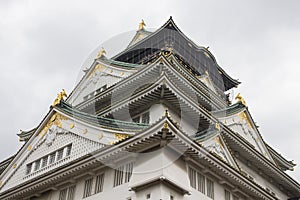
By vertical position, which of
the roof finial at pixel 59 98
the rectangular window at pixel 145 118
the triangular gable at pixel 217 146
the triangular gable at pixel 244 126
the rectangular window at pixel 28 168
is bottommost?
the rectangular window at pixel 28 168

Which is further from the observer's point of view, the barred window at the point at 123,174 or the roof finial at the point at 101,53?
the roof finial at the point at 101,53

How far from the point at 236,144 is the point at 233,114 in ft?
11.4

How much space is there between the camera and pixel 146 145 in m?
17.4

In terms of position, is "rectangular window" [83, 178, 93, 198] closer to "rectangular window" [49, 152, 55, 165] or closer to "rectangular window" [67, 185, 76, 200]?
"rectangular window" [67, 185, 76, 200]

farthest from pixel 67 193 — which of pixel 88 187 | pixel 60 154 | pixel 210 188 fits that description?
pixel 210 188

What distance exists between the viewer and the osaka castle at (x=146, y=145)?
1725 centimetres

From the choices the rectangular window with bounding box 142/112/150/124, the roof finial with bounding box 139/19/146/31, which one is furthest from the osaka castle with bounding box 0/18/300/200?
the roof finial with bounding box 139/19/146/31

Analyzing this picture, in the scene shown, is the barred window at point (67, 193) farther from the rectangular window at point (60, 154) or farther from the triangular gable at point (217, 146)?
the triangular gable at point (217, 146)

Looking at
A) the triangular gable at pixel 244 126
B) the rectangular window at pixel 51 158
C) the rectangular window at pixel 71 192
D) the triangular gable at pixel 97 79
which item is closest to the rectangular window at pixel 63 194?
the rectangular window at pixel 71 192

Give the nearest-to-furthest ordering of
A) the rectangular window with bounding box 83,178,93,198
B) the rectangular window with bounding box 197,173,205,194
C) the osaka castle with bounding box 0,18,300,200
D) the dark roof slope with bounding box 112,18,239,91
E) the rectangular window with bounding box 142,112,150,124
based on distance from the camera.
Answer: the osaka castle with bounding box 0,18,300,200
the rectangular window with bounding box 197,173,205,194
the rectangular window with bounding box 83,178,93,198
the rectangular window with bounding box 142,112,150,124
the dark roof slope with bounding box 112,18,239,91

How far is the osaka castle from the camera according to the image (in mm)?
17250

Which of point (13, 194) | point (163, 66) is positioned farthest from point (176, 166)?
point (13, 194)

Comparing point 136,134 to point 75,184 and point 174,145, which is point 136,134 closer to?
point 174,145

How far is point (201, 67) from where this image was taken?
34031 mm
